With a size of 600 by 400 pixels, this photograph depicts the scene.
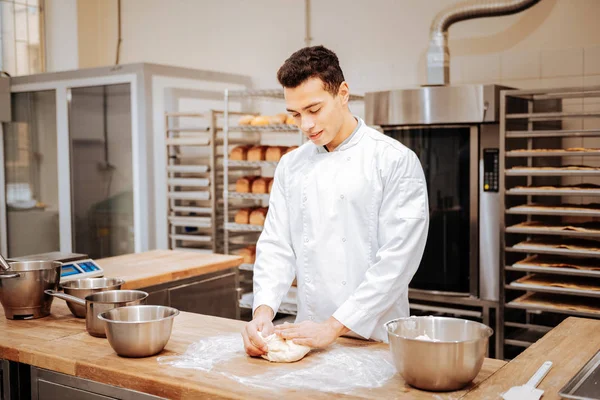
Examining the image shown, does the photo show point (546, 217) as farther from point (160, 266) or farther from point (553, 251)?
point (160, 266)

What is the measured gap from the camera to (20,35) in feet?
20.5

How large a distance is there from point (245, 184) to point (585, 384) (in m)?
3.41

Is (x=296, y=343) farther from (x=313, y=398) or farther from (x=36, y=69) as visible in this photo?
(x=36, y=69)

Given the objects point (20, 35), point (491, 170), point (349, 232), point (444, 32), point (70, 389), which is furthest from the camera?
point (20, 35)

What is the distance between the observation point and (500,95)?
11.6 ft

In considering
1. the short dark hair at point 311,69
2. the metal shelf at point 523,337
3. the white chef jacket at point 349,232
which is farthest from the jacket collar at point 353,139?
the metal shelf at point 523,337

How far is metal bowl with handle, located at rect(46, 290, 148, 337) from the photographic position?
1931mm

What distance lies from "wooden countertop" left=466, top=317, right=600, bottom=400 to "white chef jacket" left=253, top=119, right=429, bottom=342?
1.43ft

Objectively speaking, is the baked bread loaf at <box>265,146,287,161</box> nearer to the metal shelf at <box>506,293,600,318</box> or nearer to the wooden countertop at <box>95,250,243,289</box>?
the wooden countertop at <box>95,250,243,289</box>

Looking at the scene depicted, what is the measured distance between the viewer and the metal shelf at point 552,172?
318cm

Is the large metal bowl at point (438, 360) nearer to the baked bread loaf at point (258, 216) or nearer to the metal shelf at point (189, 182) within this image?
the baked bread loaf at point (258, 216)

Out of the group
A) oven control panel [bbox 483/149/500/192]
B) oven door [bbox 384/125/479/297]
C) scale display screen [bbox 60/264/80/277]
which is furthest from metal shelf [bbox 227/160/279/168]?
scale display screen [bbox 60/264/80/277]

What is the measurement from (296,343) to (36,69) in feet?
18.1

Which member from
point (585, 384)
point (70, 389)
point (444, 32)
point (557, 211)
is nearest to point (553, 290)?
point (557, 211)
